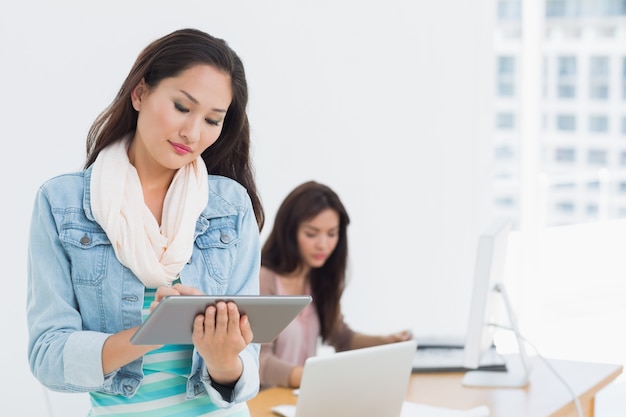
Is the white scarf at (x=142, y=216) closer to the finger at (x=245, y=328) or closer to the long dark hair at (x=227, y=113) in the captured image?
the long dark hair at (x=227, y=113)

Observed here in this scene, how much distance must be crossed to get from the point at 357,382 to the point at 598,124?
5.72 m

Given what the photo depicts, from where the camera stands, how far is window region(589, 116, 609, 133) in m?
7.29

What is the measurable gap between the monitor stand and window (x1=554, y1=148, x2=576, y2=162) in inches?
192

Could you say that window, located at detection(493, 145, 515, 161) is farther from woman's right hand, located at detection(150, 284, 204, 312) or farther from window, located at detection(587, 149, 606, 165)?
woman's right hand, located at detection(150, 284, 204, 312)

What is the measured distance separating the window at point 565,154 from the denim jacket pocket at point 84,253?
6.57 meters

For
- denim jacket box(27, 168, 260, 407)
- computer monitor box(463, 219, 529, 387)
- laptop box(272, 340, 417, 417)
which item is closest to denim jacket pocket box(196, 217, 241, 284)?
denim jacket box(27, 168, 260, 407)

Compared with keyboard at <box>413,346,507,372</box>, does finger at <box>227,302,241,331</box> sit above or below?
above

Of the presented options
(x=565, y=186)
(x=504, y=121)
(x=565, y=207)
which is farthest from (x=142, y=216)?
(x=504, y=121)

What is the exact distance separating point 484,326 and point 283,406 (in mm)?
626

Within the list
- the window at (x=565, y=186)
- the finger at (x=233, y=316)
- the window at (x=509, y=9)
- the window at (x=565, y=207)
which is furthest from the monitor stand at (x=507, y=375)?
the window at (x=565, y=207)

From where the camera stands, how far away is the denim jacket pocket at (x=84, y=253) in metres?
1.44

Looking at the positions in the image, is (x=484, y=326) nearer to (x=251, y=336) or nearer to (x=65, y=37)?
(x=251, y=336)

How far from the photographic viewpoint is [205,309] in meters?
1.38

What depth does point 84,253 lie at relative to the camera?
4.75 feet
